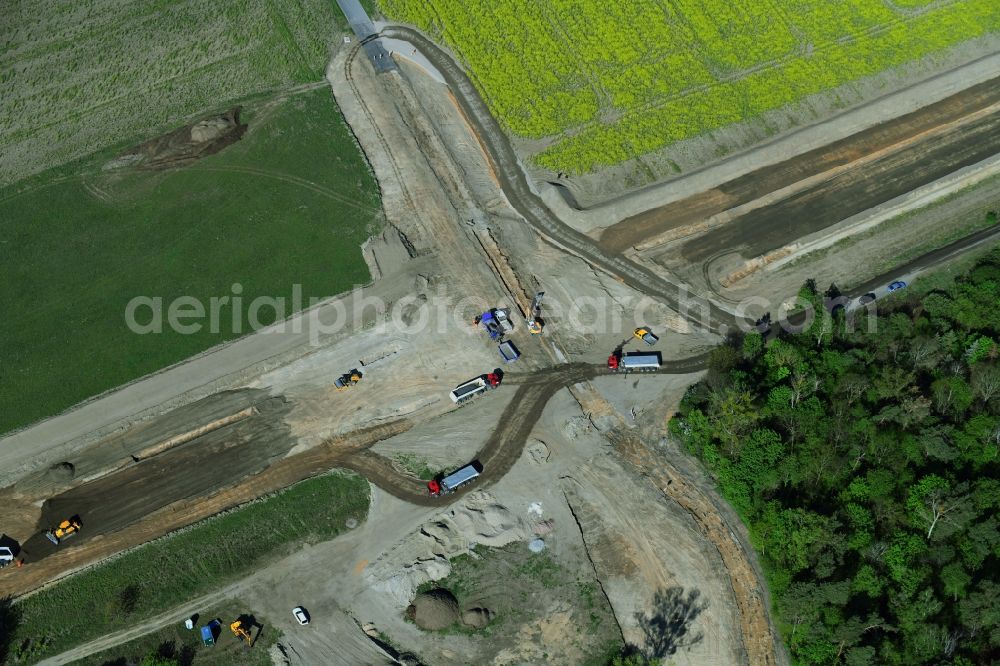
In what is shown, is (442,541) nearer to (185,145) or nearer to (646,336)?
(646,336)

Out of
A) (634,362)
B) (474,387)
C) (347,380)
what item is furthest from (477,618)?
(634,362)

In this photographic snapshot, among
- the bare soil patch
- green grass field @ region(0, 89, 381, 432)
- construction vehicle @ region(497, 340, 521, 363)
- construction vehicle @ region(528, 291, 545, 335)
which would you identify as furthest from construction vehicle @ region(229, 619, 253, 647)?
the bare soil patch

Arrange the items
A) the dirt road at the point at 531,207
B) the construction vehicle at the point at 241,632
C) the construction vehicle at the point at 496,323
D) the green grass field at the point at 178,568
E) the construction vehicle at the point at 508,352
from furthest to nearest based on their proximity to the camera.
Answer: the dirt road at the point at 531,207 < the construction vehicle at the point at 496,323 < the construction vehicle at the point at 508,352 < the green grass field at the point at 178,568 < the construction vehicle at the point at 241,632

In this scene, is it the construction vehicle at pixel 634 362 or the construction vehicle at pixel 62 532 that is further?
the construction vehicle at pixel 634 362

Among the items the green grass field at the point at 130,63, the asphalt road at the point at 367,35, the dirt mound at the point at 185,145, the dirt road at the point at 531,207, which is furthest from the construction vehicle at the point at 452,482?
the green grass field at the point at 130,63

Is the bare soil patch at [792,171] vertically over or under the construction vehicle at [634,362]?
over

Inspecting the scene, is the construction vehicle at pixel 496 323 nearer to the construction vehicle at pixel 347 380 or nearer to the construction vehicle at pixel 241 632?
the construction vehicle at pixel 347 380
